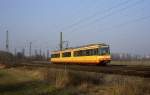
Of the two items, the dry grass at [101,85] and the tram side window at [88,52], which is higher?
the tram side window at [88,52]

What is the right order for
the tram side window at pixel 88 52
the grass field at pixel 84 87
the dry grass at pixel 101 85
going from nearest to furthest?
1. the dry grass at pixel 101 85
2. the grass field at pixel 84 87
3. the tram side window at pixel 88 52

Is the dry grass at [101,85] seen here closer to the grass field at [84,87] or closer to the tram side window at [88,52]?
the grass field at [84,87]

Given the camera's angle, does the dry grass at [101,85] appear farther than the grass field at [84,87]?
No

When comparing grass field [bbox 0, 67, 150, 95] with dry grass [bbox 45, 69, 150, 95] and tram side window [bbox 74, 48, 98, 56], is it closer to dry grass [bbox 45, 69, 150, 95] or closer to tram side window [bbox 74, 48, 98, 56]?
dry grass [bbox 45, 69, 150, 95]

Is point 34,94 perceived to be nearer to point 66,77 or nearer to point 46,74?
→ point 66,77

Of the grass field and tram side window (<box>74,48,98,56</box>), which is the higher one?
tram side window (<box>74,48,98,56</box>)

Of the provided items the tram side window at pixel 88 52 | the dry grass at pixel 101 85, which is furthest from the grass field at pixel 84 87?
the tram side window at pixel 88 52

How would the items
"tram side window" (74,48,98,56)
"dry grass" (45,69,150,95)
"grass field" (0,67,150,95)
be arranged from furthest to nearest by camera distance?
"tram side window" (74,48,98,56) → "grass field" (0,67,150,95) → "dry grass" (45,69,150,95)

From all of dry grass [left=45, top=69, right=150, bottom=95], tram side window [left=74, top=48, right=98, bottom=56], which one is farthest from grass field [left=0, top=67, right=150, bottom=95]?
tram side window [left=74, top=48, right=98, bottom=56]

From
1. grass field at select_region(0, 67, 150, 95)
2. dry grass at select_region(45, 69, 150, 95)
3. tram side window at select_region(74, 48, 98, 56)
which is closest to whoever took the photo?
dry grass at select_region(45, 69, 150, 95)

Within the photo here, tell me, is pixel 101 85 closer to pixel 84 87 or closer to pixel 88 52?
pixel 84 87

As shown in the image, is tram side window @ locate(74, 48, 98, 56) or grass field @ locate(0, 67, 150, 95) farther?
tram side window @ locate(74, 48, 98, 56)

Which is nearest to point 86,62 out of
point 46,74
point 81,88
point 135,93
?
point 46,74

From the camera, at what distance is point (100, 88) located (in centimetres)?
1534
